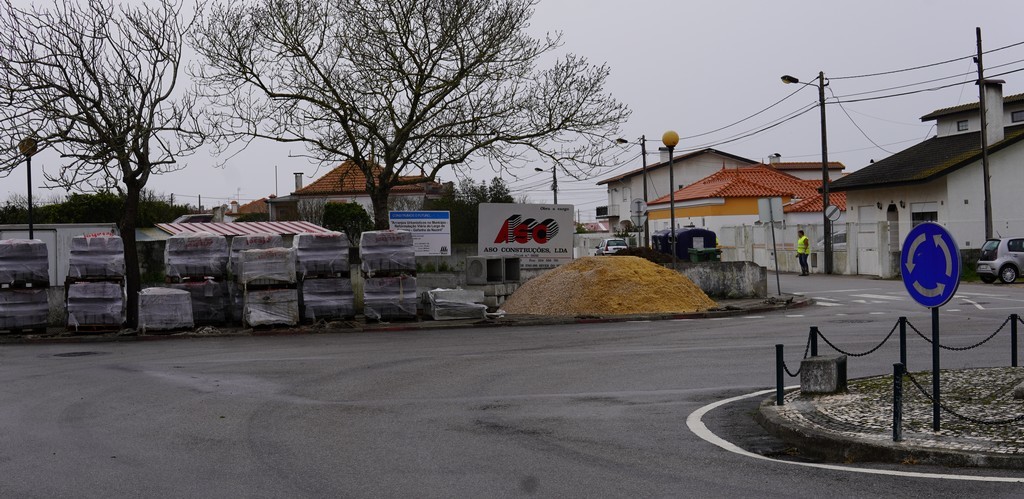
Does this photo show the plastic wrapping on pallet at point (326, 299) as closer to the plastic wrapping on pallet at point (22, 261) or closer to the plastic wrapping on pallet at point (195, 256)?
Result: the plastic wrapping on pallet at point (195, 256)

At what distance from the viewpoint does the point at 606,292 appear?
24.9 metres

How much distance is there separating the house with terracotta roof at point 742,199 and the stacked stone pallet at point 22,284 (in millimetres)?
47667

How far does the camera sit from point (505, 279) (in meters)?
27.3

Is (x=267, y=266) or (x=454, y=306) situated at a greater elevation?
(x=267, y=266)

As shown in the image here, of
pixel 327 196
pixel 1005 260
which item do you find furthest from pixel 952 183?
pixel 327 196

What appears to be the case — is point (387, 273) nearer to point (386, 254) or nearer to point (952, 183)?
point (386, 254)

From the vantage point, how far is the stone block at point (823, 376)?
10320 mm

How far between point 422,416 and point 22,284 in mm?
14703

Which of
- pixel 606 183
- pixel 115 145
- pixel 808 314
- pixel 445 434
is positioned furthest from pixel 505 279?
pixel 606 183

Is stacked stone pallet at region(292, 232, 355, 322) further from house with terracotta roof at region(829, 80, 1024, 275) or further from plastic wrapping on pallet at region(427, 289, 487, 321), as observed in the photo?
house with terracotta roof at region(829, 80, 1024, 275)

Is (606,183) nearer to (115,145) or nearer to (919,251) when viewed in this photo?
(115,145)

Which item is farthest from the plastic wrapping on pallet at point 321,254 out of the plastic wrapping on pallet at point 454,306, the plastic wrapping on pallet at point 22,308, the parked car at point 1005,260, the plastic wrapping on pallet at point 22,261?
the parked car at point 1005,260

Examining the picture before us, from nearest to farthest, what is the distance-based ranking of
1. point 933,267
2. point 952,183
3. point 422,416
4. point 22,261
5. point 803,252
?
point 933,267
point 422,416
point 22,261
point 803,252
point 952,183

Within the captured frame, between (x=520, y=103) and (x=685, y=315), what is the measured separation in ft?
29.5
